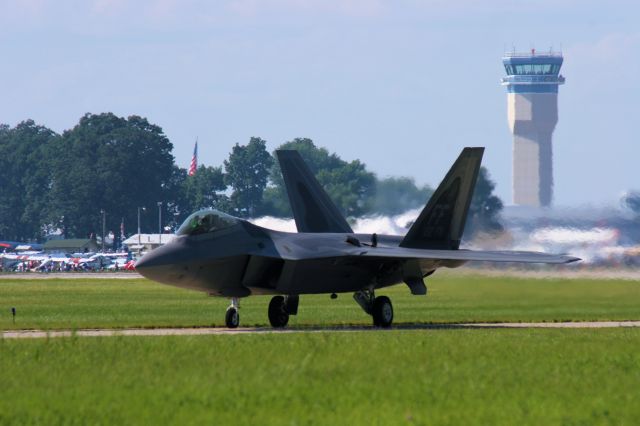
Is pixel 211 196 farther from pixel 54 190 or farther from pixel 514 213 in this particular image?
pixel 514 213

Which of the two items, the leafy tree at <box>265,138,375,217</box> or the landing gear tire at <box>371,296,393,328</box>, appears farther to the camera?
the leafy tree at <box>265,138,375,217</box>

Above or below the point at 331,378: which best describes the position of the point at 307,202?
above

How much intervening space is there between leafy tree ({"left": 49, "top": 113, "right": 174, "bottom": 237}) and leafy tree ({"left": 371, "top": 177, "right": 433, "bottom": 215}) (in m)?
122

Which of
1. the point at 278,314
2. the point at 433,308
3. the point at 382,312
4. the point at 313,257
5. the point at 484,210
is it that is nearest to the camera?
the point at 313,257

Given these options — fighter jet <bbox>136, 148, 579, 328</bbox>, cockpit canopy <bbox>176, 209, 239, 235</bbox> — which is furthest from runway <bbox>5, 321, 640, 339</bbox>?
cockpit canopy <bbox>176, 209, 239, 235</bbox>

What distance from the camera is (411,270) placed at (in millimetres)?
34656

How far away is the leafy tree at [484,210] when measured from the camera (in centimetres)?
4828

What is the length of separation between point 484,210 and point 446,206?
18.3 meters

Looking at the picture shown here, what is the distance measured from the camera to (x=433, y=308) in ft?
142

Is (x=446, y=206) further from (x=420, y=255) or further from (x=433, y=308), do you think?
Answer: (x=433, y=308)

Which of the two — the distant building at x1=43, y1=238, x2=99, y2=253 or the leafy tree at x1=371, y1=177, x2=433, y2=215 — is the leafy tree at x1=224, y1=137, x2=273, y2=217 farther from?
the leafy tree at x1=371, y1=177, x2=433, y2=215

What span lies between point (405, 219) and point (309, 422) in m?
35.7

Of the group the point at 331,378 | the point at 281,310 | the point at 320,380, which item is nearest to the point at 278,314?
the point at 281,310

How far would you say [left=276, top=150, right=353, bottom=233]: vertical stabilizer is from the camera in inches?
1501
